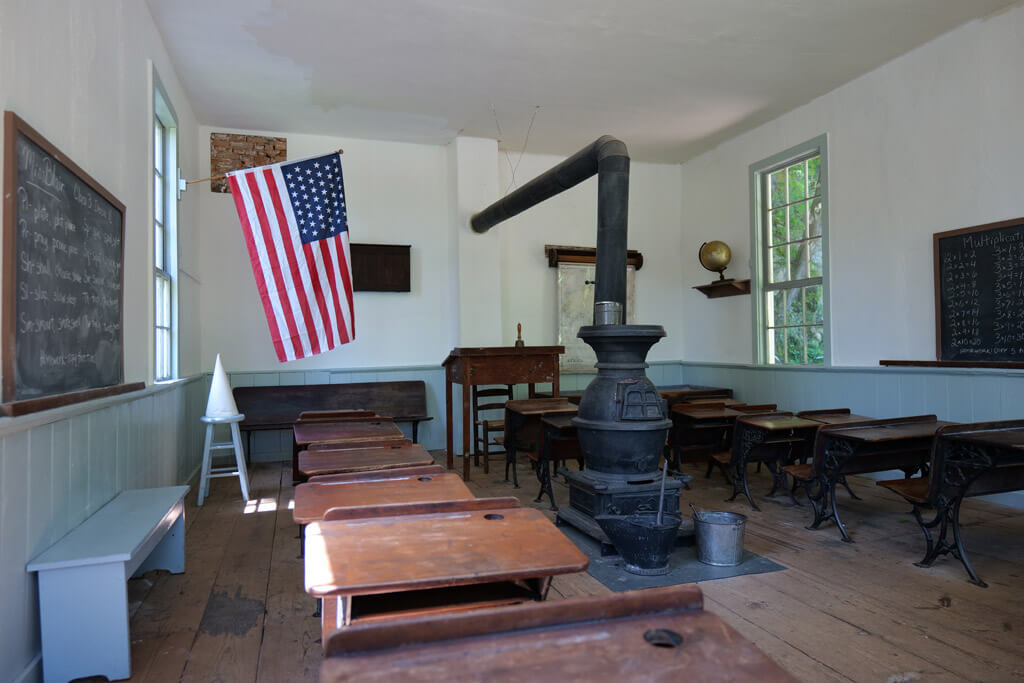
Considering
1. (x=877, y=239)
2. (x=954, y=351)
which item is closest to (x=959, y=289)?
(x=954, y=351)

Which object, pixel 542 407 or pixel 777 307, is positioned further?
pixel 777 307

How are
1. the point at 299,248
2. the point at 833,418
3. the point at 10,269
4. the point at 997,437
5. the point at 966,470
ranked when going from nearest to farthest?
the point at 10,269, the point at 997,437, the point at 966,470, the point at 299,248, the point at 833,418

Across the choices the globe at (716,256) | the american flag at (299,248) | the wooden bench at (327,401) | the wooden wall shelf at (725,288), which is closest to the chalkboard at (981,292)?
the wooden wall shelf at (725,288)

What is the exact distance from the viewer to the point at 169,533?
3.62 meters

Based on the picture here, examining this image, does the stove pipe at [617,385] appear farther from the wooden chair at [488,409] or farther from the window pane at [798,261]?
the window pane at [798,261]

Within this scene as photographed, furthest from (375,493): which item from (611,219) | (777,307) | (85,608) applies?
(777,307)

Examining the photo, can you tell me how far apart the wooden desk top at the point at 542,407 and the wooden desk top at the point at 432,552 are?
3047 millimetres

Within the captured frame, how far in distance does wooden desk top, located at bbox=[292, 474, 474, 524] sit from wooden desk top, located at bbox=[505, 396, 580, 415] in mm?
2413

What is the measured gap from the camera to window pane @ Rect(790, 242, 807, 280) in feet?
22.6

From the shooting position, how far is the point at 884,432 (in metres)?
4.03

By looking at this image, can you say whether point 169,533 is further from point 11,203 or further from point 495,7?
point 495,7

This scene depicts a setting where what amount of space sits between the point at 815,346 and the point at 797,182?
1805 millimetres

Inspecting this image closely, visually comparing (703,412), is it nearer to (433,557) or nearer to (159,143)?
(433,557)

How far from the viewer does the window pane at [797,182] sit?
22.7 feet
